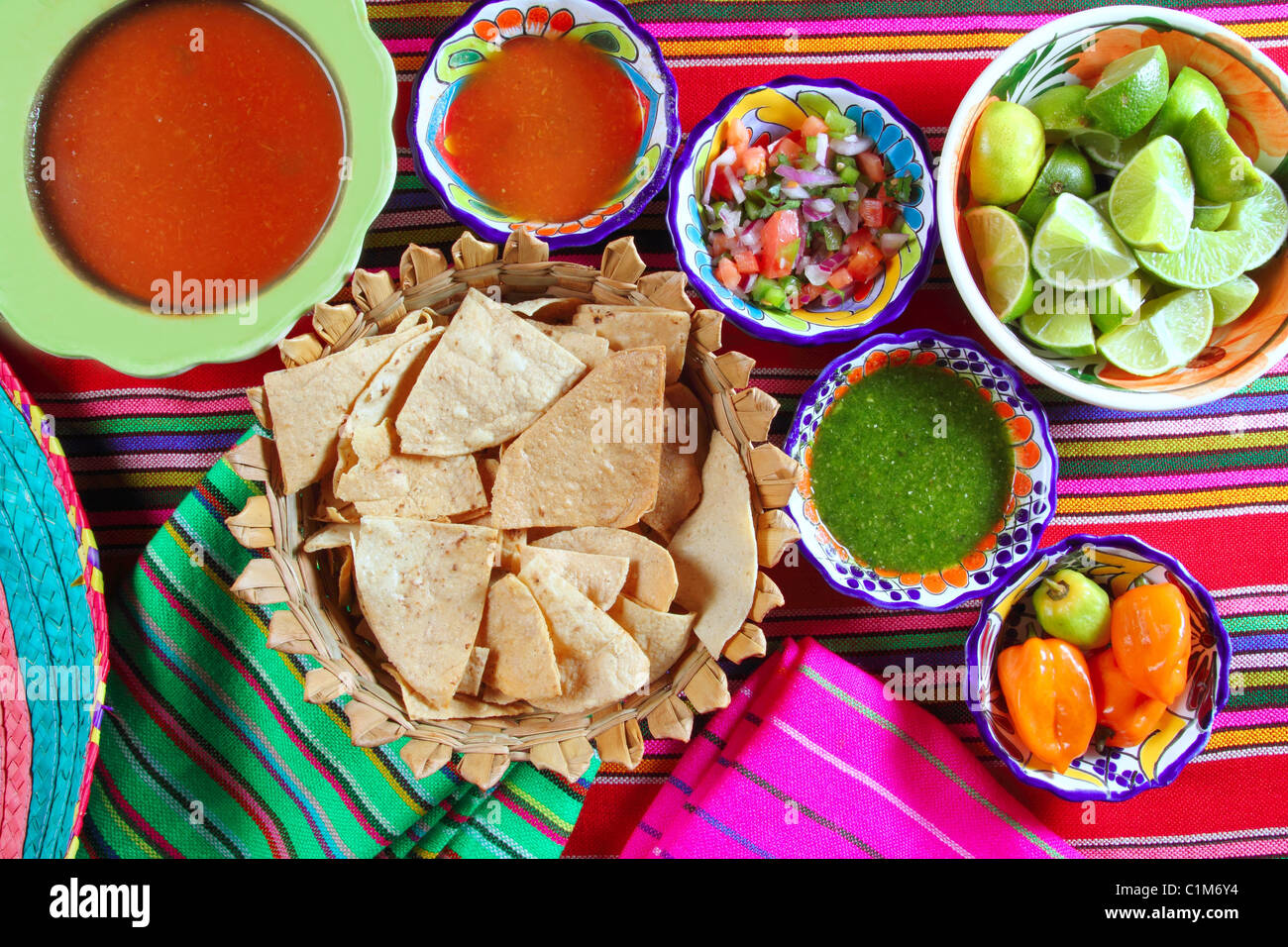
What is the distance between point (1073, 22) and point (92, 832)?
2.64 m

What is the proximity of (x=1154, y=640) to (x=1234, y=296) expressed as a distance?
72 cm

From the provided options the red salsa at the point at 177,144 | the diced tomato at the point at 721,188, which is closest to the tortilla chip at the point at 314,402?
the red salsa at the point at 177,144

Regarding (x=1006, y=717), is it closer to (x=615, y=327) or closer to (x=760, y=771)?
(x=760, y=771)

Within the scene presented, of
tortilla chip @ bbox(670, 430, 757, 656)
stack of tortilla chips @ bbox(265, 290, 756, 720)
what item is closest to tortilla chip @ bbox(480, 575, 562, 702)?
stack of tortilla chips @ bbox(265, 290, 756, 720)

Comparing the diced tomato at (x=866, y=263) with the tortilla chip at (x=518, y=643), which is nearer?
the tortilla chip at (x=518, y=643)

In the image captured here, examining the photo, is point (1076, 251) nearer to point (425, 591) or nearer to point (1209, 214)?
point (1209, 214)

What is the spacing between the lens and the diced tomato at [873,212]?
192 centimetres

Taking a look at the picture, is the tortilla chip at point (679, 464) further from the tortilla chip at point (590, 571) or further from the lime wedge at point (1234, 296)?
the lime wedge at point (1234, 296)

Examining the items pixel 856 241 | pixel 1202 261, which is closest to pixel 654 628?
pixel 856 241

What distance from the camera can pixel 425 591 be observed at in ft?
5.32

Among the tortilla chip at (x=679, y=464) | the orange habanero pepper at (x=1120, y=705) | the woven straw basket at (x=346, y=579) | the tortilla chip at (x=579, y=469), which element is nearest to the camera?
the woven straw basket at (x=346, y=579)

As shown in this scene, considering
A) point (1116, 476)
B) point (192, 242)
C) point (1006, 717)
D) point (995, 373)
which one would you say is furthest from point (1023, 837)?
point (192, 242)

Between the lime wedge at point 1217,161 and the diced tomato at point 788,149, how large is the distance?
0.76 metres

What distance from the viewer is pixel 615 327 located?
5.55 feet
